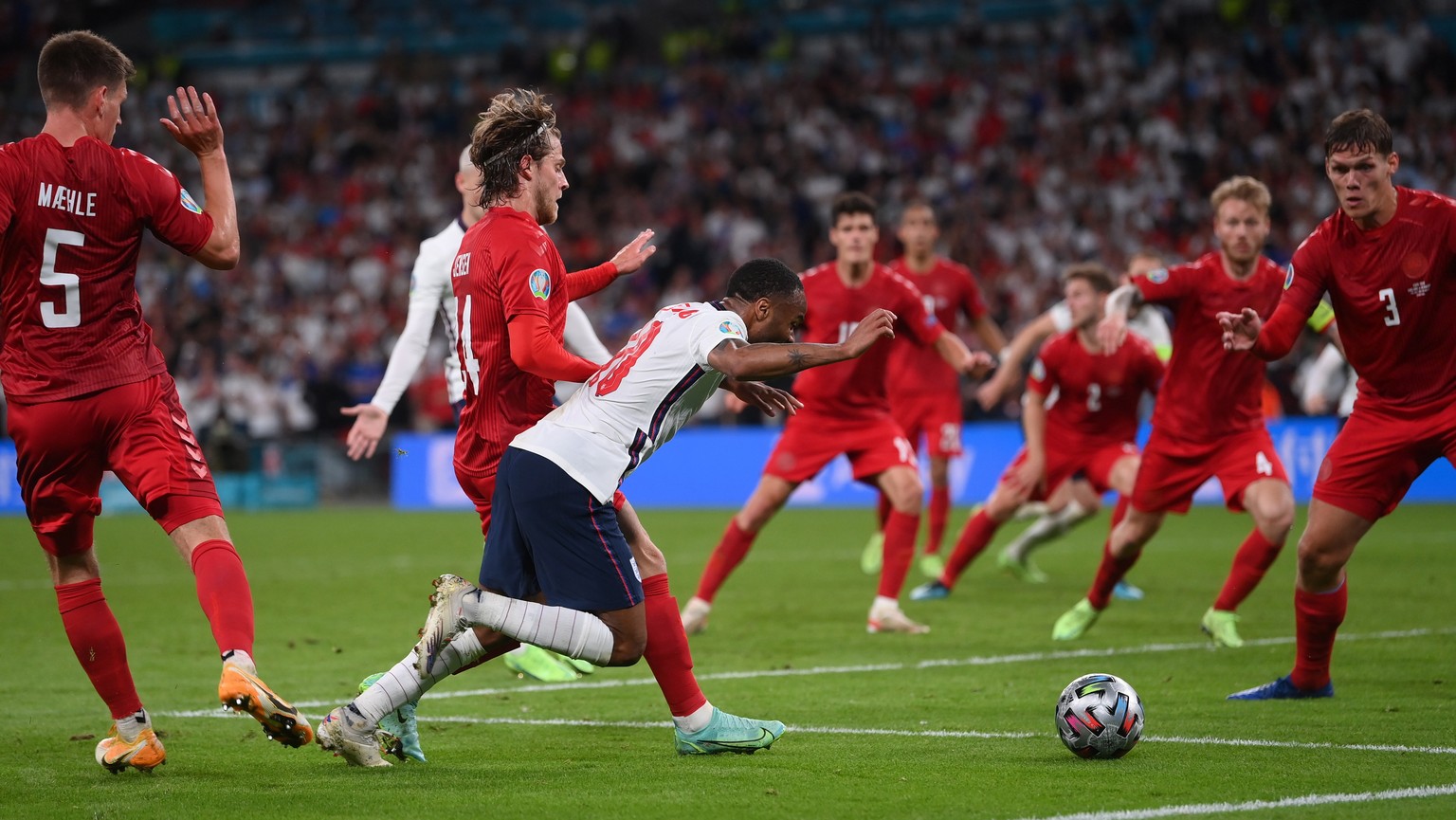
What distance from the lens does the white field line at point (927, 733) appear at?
600cm

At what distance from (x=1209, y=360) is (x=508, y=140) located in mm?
4717

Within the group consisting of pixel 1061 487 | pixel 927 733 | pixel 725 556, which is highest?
pixel 1061 487

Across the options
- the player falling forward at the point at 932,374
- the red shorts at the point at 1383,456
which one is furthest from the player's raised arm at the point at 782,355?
the player falling forward at the point at 932,374

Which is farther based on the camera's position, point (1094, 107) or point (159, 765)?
point (1094, 107)

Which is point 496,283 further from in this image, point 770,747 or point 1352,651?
point 1352,651

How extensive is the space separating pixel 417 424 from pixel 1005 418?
27.8 feet

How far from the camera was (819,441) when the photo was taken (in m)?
10.4

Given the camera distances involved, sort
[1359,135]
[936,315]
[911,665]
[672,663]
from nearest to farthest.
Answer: [672,663] < [1359,135] < [911,665] < [936,315]

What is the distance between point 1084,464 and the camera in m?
11.8

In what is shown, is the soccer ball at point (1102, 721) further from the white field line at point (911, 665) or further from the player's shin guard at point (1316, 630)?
the white field line at point (911, 665)

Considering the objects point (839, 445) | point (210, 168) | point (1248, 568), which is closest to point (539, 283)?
point (210, 168)

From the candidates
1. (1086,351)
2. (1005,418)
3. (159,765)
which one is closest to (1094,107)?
(1005,418)

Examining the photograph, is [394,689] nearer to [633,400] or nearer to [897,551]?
[633,400]

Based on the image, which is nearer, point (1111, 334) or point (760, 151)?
point (1111, 334)
